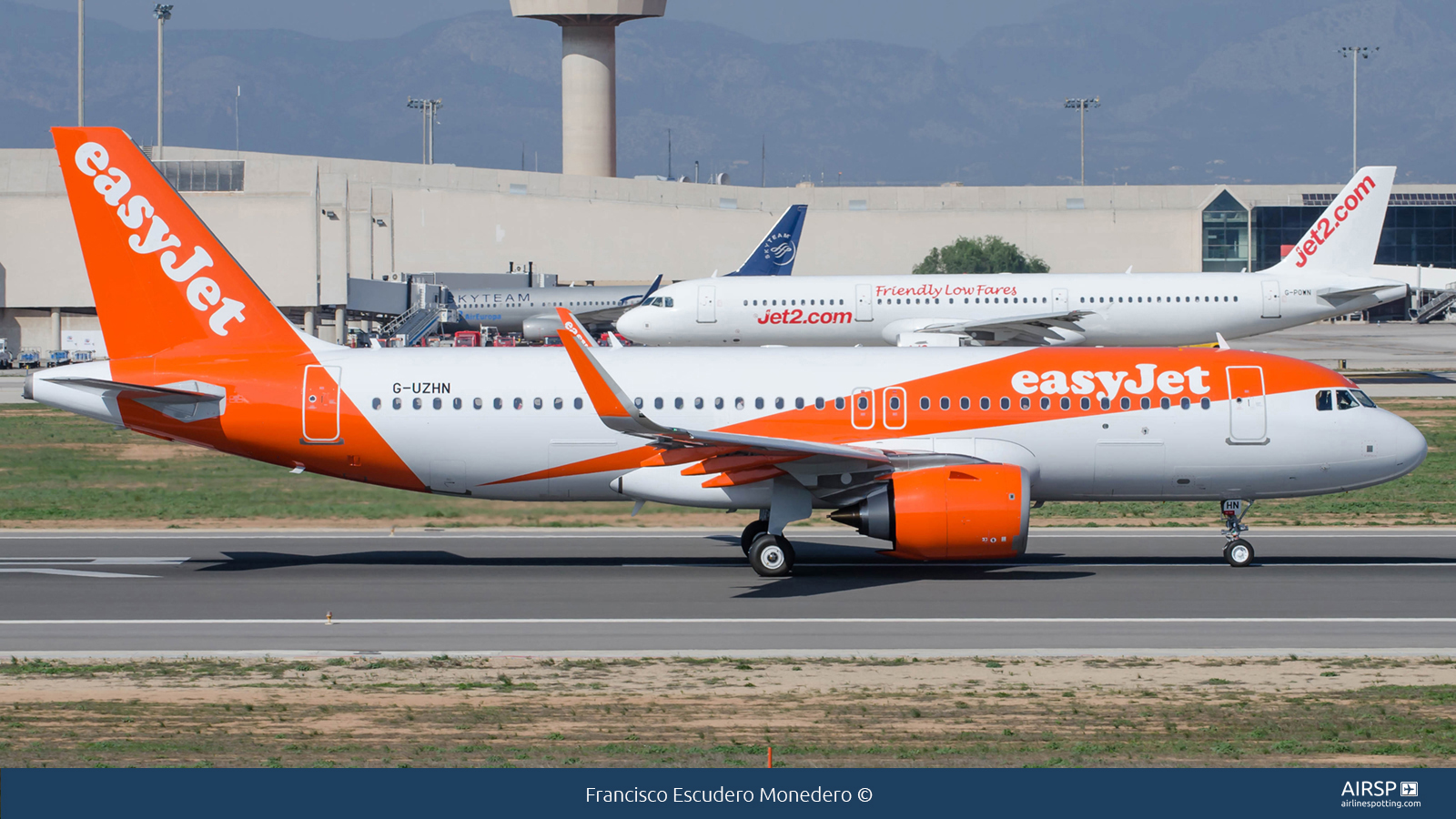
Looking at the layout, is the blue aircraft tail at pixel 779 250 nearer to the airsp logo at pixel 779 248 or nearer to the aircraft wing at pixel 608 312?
the airsp logo at pixel 779 248

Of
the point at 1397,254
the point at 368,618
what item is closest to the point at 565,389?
the point at 368,618

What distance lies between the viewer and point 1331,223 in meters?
61.7

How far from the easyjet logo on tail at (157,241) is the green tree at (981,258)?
111024 millimetres

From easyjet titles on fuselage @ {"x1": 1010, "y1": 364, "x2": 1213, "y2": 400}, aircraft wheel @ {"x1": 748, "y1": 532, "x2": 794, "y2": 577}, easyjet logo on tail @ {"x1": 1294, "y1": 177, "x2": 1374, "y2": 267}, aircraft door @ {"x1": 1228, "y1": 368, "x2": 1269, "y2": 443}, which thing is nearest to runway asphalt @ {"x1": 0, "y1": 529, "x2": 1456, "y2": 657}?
aircraft wheel @ {"x1": 748, "y1": 532, "x2": 794, "y2": 577}

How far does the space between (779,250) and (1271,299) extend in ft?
101

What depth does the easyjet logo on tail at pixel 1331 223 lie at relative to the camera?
200 feet

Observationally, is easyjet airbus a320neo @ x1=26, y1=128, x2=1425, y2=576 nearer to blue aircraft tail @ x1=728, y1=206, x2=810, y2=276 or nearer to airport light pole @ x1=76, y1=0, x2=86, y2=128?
blue aircraft tail @ x1=728, y1=206, x2=810, y2=276

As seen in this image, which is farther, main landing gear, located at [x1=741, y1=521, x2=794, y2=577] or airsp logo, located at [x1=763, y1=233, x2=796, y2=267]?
airsp logo, located at [x1=763, y1=233, x2=796, y2=267]

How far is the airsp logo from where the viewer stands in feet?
273

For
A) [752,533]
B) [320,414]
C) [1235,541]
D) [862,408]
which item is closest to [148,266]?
[320,414]

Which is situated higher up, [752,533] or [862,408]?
A: [862,408]

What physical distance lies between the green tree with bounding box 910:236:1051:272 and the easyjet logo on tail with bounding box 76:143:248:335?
364 feet

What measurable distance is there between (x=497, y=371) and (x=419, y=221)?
11883 centimetres

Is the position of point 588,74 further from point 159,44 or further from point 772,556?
point 772,556
